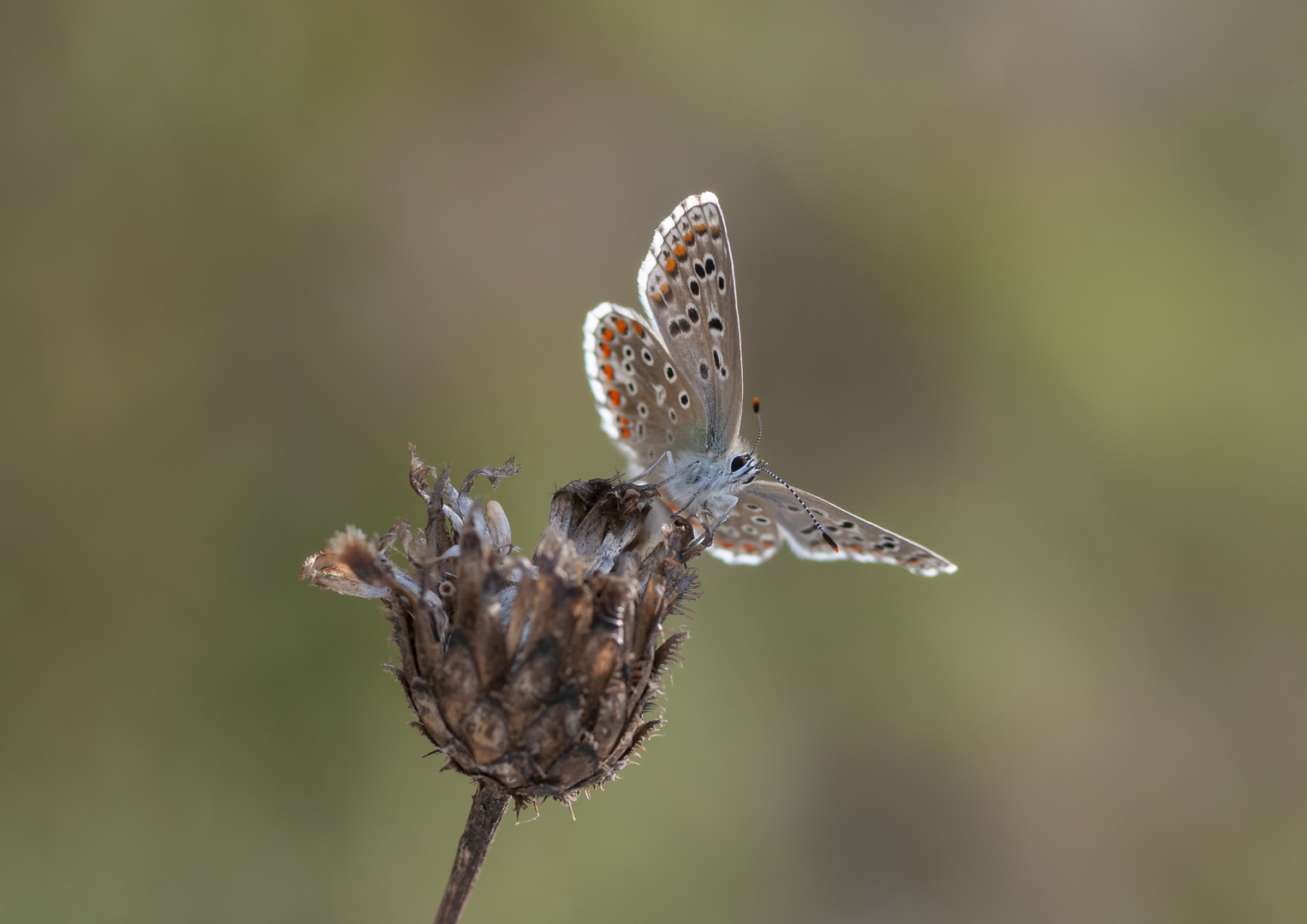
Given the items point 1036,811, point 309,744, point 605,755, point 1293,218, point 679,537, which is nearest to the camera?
point 605,755

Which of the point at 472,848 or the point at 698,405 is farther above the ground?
the point at 698,405

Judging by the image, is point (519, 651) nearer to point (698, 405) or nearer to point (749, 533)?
point (698, 405)

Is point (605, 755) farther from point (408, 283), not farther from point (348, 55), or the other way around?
point (348, 55)

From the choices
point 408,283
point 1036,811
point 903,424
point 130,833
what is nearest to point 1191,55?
point 903,424

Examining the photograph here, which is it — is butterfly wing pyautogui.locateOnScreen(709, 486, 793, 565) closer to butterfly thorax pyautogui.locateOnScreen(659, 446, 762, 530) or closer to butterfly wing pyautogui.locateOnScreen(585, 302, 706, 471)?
butterfly thorax pyautogui.locateOnScreen(659, 446, 762, 530)

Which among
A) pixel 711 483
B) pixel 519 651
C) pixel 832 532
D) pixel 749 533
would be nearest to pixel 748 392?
pixel 749 533

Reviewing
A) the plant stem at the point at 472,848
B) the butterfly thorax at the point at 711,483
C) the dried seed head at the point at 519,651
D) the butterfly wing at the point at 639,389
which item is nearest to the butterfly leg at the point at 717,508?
the butterfly thorax at the point at 711,483

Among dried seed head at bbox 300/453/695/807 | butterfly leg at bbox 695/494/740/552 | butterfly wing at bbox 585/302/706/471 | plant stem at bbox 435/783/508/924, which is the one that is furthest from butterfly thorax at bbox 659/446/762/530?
plant stem at bbox 435/783/508/924
